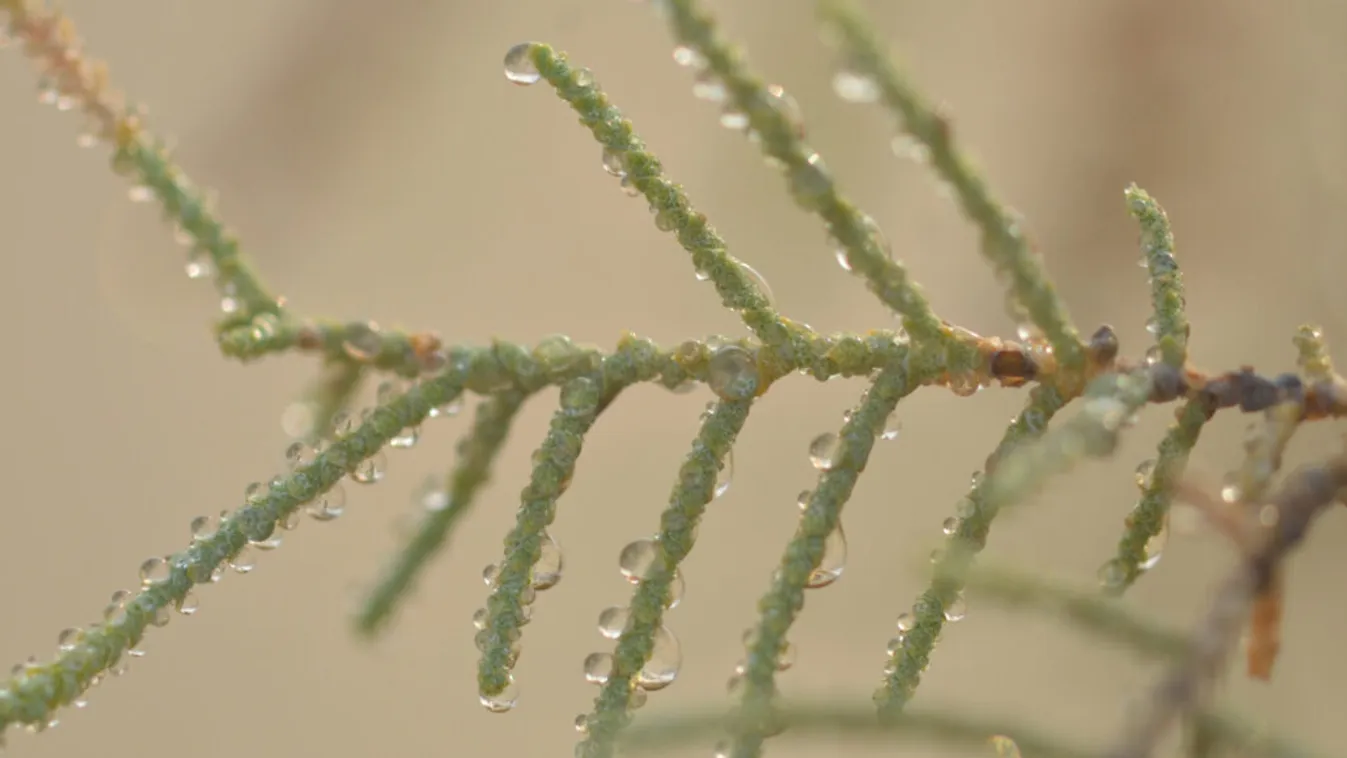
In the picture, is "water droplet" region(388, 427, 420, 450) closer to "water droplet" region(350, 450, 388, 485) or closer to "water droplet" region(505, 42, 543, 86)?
"water droplet" region(350, 450, 388, 485)

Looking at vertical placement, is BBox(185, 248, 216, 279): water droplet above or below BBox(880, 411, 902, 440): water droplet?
below

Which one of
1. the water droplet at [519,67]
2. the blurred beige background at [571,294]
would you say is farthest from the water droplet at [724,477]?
the blurred beige background at [571,294]

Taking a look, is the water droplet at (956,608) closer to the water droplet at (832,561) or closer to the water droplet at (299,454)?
the water droplet at (832,561)

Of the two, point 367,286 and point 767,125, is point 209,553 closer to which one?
point 767,125

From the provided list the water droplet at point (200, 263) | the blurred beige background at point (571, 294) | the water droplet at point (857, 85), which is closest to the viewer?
the water droplet at point (857, 85)

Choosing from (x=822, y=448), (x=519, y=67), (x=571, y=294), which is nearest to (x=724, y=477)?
(x=822, y=448)

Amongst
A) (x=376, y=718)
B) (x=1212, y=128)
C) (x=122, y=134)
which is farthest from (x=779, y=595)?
(x=376, y=718)

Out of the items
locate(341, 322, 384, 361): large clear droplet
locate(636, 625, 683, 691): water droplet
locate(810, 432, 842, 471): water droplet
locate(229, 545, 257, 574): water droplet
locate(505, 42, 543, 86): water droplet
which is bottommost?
locate(229, 545, 257, 574): water droplet

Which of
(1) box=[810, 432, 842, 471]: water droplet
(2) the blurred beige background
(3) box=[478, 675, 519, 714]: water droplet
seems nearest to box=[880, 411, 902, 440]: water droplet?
(1) box=[810, 432, 842, 471]: water droplet
